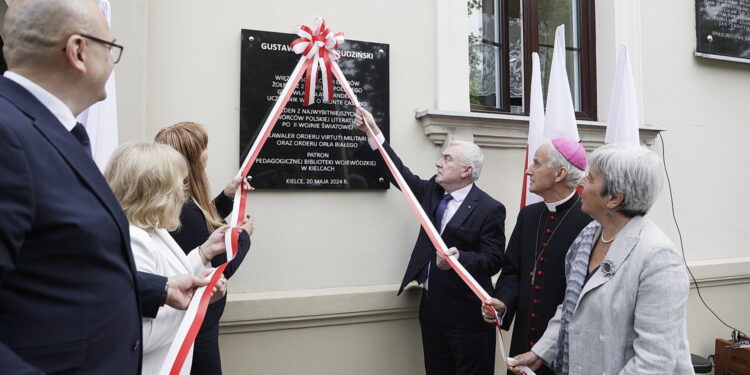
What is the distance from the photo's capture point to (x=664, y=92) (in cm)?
472

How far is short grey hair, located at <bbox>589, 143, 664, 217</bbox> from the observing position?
1974 mm

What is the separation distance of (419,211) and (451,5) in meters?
1.77

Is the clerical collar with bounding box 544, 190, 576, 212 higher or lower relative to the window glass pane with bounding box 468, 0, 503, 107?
lower

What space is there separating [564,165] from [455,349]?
1.28m

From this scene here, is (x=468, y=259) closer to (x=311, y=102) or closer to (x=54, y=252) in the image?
(x=311, y=102)

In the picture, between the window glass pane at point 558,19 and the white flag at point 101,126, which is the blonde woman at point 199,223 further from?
the window glass pane at point 558,19

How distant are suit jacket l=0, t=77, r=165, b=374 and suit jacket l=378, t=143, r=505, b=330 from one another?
83.7 inches

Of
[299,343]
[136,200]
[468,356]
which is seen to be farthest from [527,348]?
[136,200]

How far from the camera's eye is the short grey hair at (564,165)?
2.74m

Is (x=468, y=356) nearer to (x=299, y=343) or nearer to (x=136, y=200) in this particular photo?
(x=299, y=343)

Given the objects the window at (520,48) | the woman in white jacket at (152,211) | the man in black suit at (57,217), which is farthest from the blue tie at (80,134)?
the window at (520,48)

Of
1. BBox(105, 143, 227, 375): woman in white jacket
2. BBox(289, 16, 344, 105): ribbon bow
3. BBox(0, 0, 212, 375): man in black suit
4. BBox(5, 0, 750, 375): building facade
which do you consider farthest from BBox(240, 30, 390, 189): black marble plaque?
BBox(0, 0, 212, 375): man in black suit

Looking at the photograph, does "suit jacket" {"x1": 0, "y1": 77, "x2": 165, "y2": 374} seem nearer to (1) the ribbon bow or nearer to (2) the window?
(1) the ribbon bow

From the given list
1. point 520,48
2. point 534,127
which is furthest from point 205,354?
point 520,48
